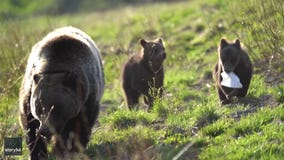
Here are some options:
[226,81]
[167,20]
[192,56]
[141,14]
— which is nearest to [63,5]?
[141,14]

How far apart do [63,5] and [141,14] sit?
19204 millimetres

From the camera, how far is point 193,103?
12.2m

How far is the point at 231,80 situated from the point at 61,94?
340 cm

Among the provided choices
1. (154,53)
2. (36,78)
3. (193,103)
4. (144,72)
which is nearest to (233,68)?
(193,103)

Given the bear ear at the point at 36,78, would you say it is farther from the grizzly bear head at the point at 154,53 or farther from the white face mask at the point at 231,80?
the grizzly bear head at the point at 154,53

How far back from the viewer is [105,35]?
80.1 ft

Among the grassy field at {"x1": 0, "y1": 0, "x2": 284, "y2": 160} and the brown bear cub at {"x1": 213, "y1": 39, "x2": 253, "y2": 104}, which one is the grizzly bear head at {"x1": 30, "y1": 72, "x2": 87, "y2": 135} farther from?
the brown bear cub at {"x1": 213, "y1": 39, "x2": 253, "y2": 104}

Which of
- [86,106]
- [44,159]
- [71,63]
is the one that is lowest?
[44,159]

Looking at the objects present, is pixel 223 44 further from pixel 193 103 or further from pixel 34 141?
pixel 34 141

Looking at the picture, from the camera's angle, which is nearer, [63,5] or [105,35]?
[105,35]

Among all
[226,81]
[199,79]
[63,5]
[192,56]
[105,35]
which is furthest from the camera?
[63,5]

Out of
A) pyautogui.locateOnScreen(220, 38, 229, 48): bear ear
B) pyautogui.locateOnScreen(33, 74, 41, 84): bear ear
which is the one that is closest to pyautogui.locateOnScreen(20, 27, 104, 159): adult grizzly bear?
pyautogui.locateOnScreen(33, 74, 41, 84): bear ear

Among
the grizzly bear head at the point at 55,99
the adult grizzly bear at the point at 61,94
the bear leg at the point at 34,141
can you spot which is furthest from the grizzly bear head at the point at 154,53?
the grizzly bear head at the point at 55,99

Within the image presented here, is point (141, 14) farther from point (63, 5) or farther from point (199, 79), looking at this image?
point (63, 5)
